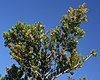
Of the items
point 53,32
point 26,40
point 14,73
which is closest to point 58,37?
point 53,32

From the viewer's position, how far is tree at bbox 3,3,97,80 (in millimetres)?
25969

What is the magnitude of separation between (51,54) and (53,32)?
1915 mm

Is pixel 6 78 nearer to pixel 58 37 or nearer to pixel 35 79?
pixel 35 79

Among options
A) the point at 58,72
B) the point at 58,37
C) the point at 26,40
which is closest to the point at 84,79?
the point at 58,72

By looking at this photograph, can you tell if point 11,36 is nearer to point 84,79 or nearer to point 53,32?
point 53,32

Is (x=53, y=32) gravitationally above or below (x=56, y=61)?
above

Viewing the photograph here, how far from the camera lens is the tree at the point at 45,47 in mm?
25969

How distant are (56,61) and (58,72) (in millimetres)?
956

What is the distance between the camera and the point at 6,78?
87.5ft

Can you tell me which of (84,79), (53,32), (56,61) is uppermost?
(53,32)

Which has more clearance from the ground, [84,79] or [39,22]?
[39,22]

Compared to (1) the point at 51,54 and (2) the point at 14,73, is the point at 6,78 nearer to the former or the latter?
(2) the point at 14,73

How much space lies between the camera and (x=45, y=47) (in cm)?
2641

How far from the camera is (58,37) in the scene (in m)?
26.7
